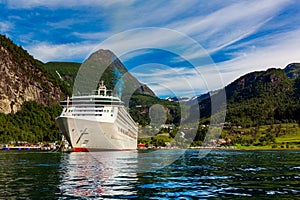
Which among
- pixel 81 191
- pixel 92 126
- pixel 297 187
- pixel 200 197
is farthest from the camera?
pixel 92 126

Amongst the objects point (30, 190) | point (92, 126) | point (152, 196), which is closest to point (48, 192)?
point (30, 190)

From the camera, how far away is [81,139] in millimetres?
94562

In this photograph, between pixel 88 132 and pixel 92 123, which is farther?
pixel 88 132

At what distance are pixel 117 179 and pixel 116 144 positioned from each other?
240 feet

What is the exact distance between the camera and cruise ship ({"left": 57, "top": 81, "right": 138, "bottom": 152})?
307ft

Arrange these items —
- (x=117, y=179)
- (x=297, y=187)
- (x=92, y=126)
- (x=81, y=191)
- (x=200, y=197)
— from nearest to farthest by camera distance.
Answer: (x=200, y=197)
(x=81, y=191)
(x=297, y=187)
(x=117, y=179)
(x=92, y=126)

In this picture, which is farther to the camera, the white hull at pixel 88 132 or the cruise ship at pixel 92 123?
the cruise ship at pixel 92 123

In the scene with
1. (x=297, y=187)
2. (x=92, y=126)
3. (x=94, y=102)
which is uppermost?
(x=94, y=102)

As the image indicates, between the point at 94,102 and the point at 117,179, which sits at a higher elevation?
the point at 94,102

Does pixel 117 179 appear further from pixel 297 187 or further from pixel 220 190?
pixel 297 187

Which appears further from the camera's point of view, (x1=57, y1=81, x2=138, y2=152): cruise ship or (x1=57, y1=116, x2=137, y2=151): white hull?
(x1=57, y1=81, x2=138, y2=152): cruise ship

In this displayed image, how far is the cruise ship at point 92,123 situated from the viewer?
93.4 metres

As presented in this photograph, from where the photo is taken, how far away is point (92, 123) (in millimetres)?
92438

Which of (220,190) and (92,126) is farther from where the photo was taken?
(92,126)
